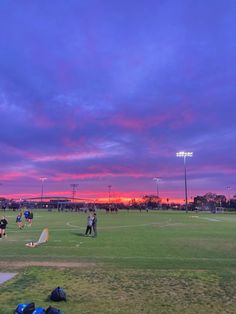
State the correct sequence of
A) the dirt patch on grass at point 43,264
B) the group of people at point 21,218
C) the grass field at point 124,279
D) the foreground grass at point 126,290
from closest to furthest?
the foreground grass at point 126,290, the grass field at point 124,279, the dirt patch on grass at point 43,264, the group of people at point 21,218

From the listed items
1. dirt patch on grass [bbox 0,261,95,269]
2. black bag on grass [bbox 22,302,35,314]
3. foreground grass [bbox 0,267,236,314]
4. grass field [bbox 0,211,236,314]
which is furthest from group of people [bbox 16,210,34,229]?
black bag on grass [bbox 22,302,35,314]

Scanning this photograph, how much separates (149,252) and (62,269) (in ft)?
20.8

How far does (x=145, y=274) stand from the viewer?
12.9 m

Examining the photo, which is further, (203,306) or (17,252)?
(17,252)

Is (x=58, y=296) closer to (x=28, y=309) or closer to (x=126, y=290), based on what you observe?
(x=28, y=309)

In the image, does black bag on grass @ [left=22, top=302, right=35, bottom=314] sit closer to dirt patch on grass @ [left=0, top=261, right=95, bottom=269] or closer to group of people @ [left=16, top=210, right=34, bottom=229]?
dirt patch on grass @ [left=0, top=261, right=95, bottom=269]

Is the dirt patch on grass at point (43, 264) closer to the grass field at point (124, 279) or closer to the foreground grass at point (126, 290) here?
the grass field at point (124, 279)

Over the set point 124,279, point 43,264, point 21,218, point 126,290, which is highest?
point 21,218

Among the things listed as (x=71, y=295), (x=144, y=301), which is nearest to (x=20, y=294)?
(x=71, y=295)

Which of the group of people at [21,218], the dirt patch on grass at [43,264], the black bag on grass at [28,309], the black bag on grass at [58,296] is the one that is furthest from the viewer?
the group of people at [21,218]

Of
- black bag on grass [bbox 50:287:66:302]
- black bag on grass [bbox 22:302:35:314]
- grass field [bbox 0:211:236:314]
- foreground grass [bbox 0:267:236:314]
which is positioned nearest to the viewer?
black bag on grass [bbox 22:302:35:314]

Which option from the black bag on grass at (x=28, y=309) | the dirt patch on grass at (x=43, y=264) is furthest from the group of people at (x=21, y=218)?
the black bag on grass at (x=28, y=309)

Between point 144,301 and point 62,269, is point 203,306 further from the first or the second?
point 62,269

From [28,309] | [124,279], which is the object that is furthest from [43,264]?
[28,309]
